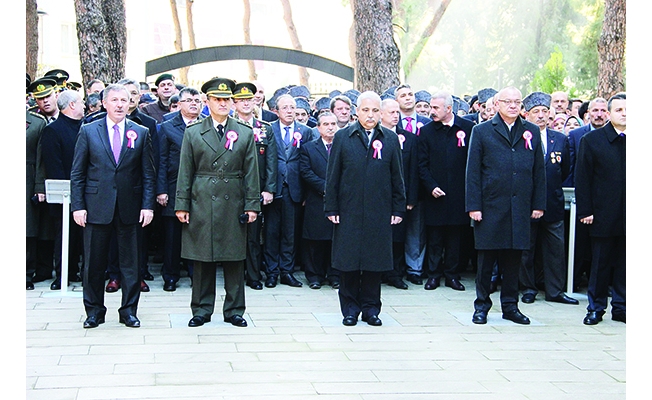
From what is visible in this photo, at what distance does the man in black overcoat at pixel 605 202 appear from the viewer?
8266 mm

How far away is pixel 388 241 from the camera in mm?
8109

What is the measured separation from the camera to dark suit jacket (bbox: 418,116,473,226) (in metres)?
9.99

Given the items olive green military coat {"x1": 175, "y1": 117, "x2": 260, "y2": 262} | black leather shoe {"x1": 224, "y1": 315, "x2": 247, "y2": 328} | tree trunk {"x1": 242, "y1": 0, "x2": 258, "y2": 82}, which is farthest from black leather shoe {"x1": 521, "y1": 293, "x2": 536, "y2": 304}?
tree trunk {"x1": 242, "y1": 0, "x2": 258, "y2": 82}

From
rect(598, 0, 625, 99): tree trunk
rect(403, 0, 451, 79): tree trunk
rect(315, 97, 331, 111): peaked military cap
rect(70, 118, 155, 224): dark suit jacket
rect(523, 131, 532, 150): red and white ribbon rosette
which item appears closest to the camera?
rect(70, 118, 155, 224): dark suit jacket

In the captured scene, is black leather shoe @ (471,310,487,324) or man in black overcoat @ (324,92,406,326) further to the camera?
black leather shoe @ (471,310,487,324)

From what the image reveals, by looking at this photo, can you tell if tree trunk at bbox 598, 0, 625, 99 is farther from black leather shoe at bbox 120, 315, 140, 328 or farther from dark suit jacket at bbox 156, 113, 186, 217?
black leather shoe at bbox 120, 315, 140, 328

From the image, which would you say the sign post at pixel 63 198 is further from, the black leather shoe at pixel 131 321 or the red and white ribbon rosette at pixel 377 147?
the red and white ribbon rosette at pixel 377 147

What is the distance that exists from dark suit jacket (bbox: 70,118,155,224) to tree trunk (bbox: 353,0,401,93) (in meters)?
7.59

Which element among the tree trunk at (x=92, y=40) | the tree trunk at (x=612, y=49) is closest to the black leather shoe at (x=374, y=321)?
the tree trunk at (x=92, y=40)

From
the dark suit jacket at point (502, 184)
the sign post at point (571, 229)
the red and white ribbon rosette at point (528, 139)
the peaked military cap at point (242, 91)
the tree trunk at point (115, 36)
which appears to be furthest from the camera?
the tree trunk at point (115, 36)

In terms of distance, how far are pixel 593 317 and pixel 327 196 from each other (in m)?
2.59

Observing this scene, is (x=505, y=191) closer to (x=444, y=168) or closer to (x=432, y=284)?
(x=444, y=168)

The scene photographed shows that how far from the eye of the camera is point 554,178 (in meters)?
9.37

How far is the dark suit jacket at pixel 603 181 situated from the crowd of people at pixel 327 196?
0.01 m
